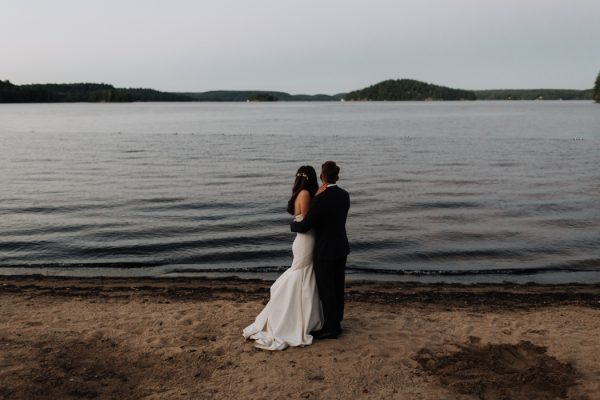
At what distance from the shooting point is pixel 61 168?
33.5 m

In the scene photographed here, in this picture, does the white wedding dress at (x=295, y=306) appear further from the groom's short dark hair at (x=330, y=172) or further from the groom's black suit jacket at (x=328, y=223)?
the groom's short dark hair at (x=330, y=172)

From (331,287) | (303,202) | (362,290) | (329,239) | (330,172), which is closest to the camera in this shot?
(330,172)

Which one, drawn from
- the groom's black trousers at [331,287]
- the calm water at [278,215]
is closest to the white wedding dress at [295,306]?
the groom's black trousers at [331,287]

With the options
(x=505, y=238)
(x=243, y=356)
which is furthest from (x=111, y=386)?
(x=505, y=238)

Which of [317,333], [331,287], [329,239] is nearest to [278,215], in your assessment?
[317,333]

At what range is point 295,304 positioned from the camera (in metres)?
7.97

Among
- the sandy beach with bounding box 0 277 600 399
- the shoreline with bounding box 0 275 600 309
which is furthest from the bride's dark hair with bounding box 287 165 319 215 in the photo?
the shoreline with bounding box 0 275 600 309

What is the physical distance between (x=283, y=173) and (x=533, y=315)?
22.3m

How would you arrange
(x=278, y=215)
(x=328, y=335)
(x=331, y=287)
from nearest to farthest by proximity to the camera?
(x=331, y=287)
(x=328, y=335)
(x=278, y=215)

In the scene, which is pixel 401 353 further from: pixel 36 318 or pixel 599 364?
pixel 36 318

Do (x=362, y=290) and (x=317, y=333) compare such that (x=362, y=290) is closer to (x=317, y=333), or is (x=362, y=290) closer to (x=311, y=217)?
(x=317, y=333)

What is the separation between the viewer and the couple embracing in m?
7.49

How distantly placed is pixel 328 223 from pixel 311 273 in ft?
2.72

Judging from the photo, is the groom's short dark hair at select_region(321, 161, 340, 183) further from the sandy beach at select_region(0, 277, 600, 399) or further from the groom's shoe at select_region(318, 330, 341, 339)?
the sandy beach at select_region(0, 277, 600, 399)
